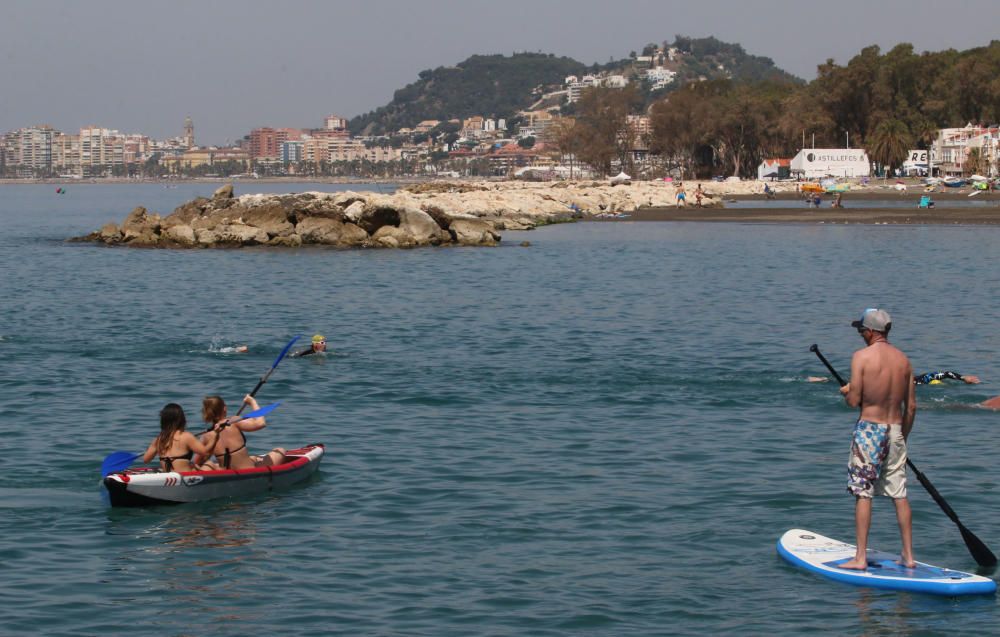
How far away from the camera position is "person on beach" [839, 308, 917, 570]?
1095cm

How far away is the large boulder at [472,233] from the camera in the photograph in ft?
195

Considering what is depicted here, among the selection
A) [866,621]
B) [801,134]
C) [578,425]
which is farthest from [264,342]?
[801,134]

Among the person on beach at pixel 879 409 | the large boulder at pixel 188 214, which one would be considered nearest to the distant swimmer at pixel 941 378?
the person on beach at pixel 879 409

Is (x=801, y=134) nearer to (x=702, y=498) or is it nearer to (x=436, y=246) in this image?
(x=436, y=246)

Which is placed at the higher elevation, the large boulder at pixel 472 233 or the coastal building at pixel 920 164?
the coastal building at pixel 920 164

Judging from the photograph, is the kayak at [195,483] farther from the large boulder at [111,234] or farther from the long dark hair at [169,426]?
the large boulder at [111,234]

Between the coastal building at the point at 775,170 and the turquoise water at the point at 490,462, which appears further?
the coastal building at the point at 775,170

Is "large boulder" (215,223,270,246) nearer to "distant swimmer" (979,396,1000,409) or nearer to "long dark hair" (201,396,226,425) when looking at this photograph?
"distant swimmer" (979,396,1000,409)

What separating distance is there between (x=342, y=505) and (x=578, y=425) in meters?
5.20

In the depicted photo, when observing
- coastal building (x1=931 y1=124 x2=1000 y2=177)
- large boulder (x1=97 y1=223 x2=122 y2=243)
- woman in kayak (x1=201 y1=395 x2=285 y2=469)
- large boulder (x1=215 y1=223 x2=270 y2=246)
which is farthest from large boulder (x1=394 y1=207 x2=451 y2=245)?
coastal building (x1=931 y1=124 x2=1000 y2=177)

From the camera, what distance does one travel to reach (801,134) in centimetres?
15275

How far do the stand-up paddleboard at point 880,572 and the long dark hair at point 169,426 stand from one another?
656 cm

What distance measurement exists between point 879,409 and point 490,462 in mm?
6665

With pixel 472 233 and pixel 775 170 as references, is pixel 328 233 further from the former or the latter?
pixel 775 170
